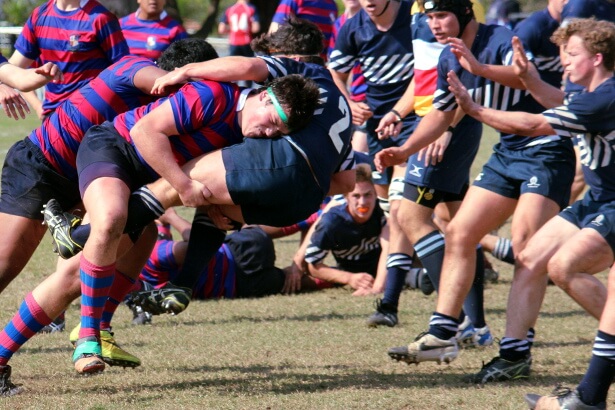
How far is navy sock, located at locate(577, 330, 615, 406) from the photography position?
4.13 metres

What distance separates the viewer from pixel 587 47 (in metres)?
4.52

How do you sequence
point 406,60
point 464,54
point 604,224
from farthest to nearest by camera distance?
point 406,60, point 464,54, point 604,224

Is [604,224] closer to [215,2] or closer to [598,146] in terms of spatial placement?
[598,146]

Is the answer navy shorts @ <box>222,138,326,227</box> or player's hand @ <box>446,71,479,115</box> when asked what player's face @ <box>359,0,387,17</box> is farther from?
navy shorts @ <box>222,138,326,227</box>

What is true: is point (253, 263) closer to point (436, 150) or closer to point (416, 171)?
point (416, 171)

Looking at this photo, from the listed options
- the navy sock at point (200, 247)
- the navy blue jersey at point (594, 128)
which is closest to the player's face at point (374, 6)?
the navy sock at point (200, 247)

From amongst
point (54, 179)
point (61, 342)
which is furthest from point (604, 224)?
point (61, 342)

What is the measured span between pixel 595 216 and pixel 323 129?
1.29m

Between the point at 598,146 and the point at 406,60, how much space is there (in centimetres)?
268

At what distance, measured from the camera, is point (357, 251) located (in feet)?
25.3

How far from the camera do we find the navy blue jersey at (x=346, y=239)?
24.7ft

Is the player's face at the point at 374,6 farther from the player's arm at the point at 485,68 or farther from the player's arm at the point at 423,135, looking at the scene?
the player's arm at the point at 485,68

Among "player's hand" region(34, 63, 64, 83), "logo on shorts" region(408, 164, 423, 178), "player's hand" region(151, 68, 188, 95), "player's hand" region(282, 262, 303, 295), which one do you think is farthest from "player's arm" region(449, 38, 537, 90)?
"player's hand" region(282, 262, 303, 295)

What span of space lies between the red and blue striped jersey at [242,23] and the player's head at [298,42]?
1171cm
